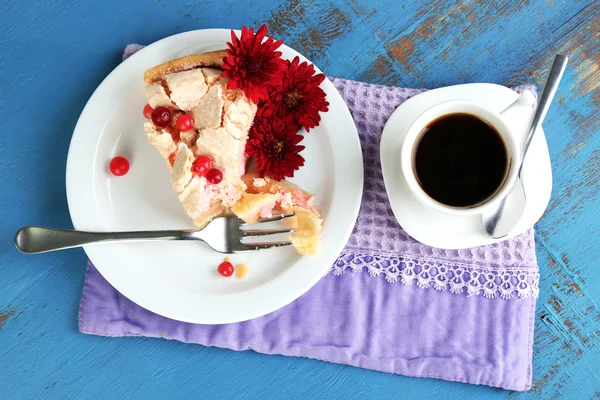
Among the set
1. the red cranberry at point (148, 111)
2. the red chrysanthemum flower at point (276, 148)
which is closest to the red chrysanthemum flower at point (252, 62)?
the red chrysanthemum flower at point (276, 148)

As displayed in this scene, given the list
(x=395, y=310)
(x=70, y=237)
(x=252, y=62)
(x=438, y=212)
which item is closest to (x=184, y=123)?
(x=252, y=62)

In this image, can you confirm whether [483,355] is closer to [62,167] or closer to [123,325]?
[123,325]

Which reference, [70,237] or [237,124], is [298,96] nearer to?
[237,124]

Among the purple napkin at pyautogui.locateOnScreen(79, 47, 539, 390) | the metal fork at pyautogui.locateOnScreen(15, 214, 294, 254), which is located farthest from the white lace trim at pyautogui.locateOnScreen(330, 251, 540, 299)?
the metal fork at pyautogui.locateOnScreen(15, 214, 294, 254)

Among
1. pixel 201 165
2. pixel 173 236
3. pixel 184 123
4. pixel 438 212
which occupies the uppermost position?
pixel 184 123

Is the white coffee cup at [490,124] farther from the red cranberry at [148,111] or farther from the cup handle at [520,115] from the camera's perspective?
the red cranberry at [148,111]

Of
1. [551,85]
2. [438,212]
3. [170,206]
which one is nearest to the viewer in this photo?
[551,85]

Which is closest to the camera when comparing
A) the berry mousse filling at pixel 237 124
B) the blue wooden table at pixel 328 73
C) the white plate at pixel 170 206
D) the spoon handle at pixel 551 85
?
the spoon handle at pixel 551 85
